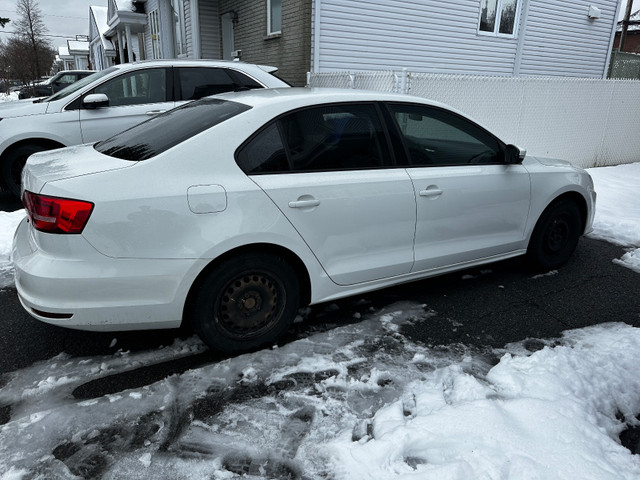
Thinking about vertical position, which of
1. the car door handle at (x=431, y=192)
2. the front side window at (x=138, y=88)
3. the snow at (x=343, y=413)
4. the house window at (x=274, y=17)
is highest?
the house window at (x=274, y=17)

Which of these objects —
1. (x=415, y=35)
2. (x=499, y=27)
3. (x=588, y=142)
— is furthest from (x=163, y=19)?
(x=588, y=142)

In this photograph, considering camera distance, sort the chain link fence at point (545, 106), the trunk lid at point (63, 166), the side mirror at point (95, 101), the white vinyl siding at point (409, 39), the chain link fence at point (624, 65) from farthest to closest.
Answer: the chain link fence at point (624, 65) < the white vinyl siding at point (409, 39) < the chain link fence at point (545, 106) < the side mirror at point (95, 101) < the trunk lid at point (63, 166)

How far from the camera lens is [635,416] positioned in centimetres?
257

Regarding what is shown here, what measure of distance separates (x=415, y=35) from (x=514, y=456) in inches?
433

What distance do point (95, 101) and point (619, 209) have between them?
7140mm

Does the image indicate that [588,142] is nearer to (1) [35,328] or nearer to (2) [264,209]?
(2) [264,209]

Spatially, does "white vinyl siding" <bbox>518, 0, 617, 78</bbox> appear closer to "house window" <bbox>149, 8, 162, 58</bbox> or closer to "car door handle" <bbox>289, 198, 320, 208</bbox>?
"house window" <bbox>149, 8, 162, 58</bbox>

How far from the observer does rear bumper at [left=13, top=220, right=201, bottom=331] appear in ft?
8.21

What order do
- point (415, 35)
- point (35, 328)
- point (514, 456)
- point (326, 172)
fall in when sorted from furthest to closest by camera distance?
point (415, 35) < point (35, 328) < point (326, 172) < point (514, 456)

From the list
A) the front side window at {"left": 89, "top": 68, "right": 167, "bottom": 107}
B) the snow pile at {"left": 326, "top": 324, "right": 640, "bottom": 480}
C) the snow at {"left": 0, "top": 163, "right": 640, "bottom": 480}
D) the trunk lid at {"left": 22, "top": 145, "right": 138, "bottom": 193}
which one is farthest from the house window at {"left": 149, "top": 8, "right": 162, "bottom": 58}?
the snow pile at {"left": 326, "top": 324, "right": 640, "bottom": 480}

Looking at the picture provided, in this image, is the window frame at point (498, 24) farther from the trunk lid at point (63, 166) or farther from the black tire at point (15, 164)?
the trunk lid at point (63, 166)

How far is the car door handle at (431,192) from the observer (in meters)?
3.39

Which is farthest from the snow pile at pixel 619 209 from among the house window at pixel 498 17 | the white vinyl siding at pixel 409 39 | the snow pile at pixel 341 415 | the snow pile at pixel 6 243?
the snow pile at pixel 6 243

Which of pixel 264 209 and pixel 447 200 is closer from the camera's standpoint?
pixel 264 209
